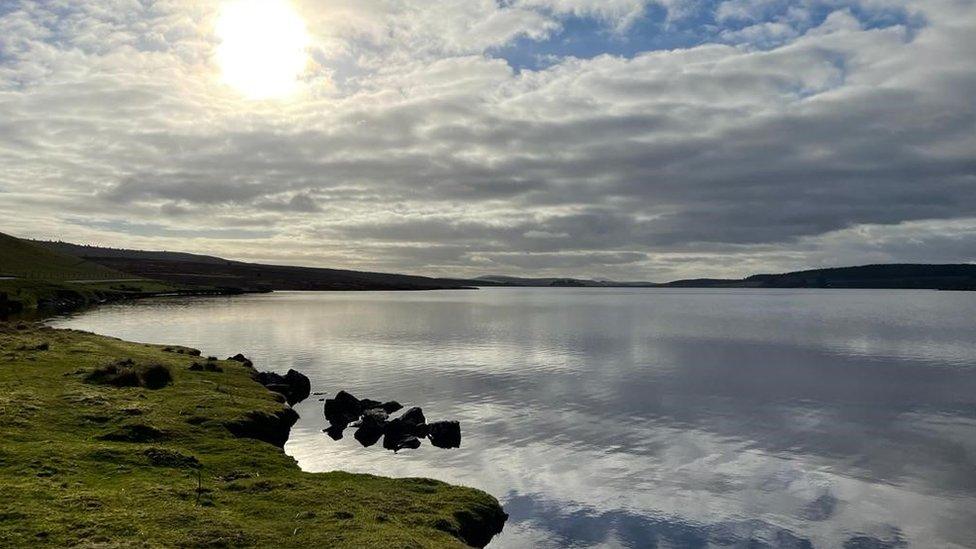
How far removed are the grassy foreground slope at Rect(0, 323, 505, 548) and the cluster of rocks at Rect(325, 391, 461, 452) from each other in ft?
27.5

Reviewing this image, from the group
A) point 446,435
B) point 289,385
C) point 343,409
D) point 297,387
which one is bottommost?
point 446,435

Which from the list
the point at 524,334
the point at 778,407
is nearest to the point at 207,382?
the point at 778,407

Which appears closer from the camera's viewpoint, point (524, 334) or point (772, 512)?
point (772, 512)

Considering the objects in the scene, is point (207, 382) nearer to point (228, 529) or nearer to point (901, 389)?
point (228, 529)

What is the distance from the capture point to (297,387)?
63094 millimetres

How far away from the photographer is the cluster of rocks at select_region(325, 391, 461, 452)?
45.9 meters

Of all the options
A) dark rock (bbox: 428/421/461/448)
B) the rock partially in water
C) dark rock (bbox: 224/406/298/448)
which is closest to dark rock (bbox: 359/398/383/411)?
the rock partially in water

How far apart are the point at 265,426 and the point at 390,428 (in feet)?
33.9

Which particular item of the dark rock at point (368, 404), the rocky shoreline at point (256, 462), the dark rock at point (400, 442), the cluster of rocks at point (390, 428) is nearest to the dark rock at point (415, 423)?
the cluster of rocks at point (390, 428)

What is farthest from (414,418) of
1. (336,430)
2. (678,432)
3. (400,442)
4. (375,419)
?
(678,432)

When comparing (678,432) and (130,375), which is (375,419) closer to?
(130,375)

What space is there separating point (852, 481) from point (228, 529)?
3723 centimetres

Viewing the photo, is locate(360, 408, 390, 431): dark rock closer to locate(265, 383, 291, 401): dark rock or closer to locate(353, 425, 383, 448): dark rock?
locate(353, 425, 383, 448): dark rock

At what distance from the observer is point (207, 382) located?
167 ft
